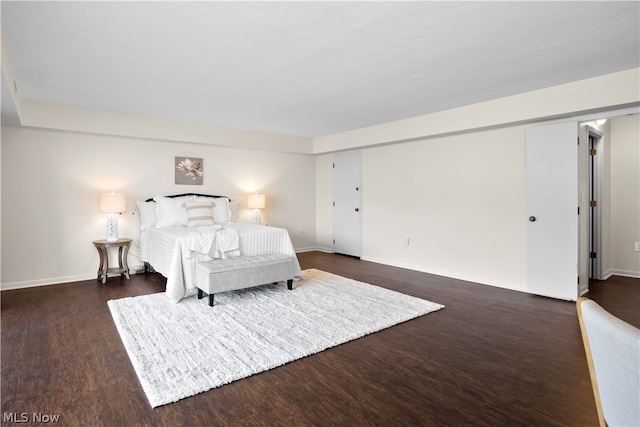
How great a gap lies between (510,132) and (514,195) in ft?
2.63

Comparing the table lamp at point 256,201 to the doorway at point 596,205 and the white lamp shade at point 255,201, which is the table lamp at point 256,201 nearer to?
the white lamp shade at point 255,201

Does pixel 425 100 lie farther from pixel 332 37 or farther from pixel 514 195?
pixel 332 37

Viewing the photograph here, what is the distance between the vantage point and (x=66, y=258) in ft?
15.3

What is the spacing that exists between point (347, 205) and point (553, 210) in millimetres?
3528

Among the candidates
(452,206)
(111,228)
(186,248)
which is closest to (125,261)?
(111,228)

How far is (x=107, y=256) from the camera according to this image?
477 cm

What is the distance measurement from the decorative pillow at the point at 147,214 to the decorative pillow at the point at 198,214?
0.48m

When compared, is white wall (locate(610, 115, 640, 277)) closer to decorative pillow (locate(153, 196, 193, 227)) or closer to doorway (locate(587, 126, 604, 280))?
doorway (locate(587, 126, 604, 280))

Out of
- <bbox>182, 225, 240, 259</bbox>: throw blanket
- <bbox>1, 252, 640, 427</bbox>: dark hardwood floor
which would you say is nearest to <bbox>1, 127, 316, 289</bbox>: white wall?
<bbox>1, 252, 640, 427</bbox>: dark hardwood floor

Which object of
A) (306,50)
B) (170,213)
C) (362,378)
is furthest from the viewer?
(170,213)

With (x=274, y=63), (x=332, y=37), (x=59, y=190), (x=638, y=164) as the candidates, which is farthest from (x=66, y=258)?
(x=638, y=164)

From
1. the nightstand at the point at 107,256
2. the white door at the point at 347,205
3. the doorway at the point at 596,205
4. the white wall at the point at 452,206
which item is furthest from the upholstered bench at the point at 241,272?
the doorway at the point at 596,205

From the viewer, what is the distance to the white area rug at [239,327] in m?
2.26

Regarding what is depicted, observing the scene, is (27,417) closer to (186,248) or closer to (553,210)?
(186,248)
